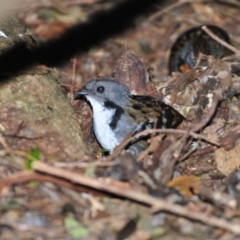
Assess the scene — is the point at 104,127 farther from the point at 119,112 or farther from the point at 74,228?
the point at 74,228

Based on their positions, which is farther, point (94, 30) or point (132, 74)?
point (94, 30)

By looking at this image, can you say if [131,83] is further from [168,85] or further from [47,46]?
Answer: [47,46]

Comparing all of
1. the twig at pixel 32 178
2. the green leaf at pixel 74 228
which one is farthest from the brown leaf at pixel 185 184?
the green leaf at pixel 74 228

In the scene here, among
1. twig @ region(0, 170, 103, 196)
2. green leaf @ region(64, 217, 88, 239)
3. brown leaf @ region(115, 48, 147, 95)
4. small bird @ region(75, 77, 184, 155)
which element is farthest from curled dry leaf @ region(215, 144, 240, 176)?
green leaf @ region(64, 217, 88, 239)

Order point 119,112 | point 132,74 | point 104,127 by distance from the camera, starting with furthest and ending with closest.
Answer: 1. point 132,74
2. point 119,112
3. point 104,127

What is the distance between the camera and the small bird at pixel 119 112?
25.2 feet

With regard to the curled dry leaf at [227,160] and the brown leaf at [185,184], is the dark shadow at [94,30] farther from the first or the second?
the brown leaf at [185,184]

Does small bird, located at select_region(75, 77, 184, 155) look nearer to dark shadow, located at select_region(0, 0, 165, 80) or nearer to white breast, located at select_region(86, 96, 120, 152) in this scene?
white breast, located at select_region(86, 96, 120, 152)

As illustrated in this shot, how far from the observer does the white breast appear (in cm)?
763

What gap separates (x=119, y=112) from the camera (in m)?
7.91

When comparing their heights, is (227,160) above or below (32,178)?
below

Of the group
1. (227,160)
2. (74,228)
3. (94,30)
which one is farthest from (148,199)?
(94,30)

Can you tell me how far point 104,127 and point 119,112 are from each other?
0.29 meters

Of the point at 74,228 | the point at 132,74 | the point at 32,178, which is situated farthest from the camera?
the point at 132,74
